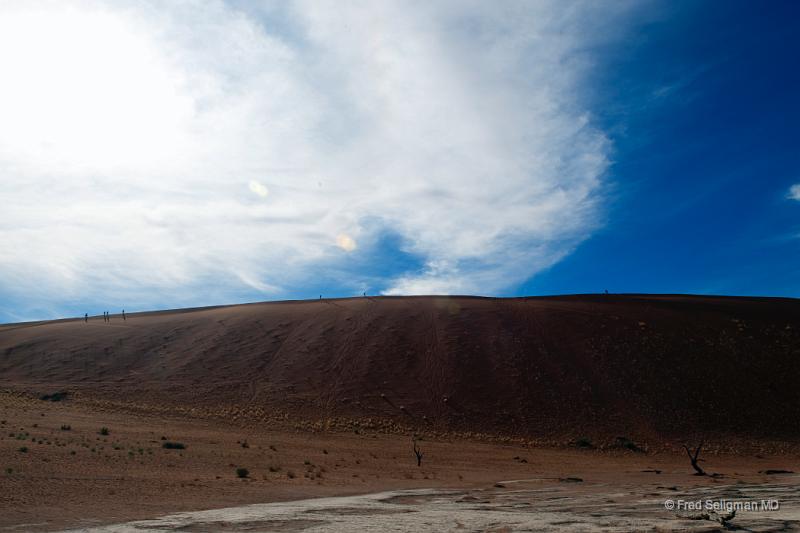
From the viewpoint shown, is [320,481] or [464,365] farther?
[464,365]

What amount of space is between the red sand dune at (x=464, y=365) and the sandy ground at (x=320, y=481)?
15.1ft

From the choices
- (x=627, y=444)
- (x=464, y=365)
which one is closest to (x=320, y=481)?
(x=627, y=444)

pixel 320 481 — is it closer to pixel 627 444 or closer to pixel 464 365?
pixel 627 444

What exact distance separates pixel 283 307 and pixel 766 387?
4902cm

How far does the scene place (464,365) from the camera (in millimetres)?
48438

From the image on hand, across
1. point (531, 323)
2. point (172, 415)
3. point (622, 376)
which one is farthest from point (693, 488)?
point (531, 323)

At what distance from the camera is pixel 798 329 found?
55.6m

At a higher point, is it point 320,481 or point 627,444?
point 320,481

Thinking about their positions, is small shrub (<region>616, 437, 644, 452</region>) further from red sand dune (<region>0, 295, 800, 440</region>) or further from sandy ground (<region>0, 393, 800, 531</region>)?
sandy ground (<region>0, 393, 800, 531</region>)

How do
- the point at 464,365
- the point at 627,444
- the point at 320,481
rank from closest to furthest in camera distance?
the point at 320,481
the point at 627,444
the point at 464,365

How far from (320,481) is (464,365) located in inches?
1096

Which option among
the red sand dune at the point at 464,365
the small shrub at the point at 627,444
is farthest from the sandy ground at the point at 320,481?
the red sand dune at the point at 464,365

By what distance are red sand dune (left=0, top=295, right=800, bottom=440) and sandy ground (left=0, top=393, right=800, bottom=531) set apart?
4.59m

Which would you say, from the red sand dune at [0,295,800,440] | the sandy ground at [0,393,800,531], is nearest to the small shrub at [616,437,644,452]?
the red sand dune at [0,295,800,440]
